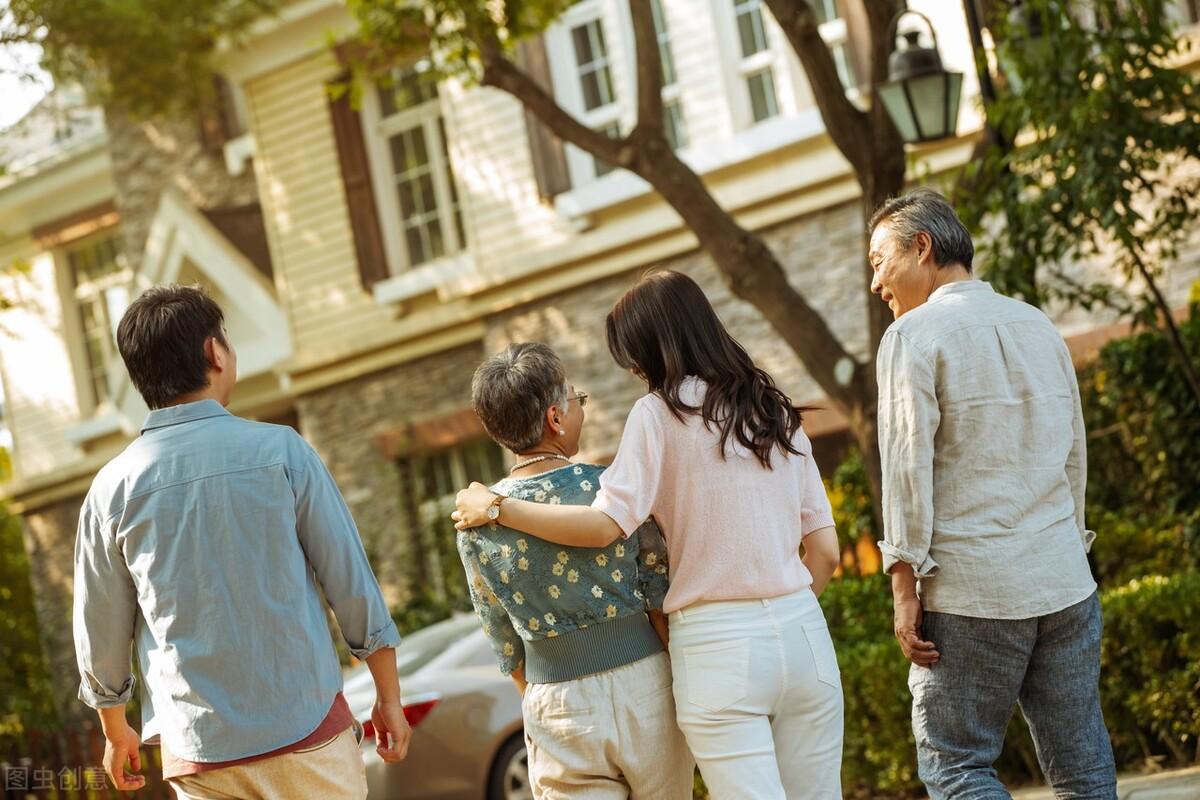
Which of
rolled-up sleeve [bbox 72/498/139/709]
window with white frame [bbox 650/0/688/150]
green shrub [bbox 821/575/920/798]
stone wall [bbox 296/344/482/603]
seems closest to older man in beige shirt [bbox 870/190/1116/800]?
rolled-up sleeve [bbox 72/498/139/709]

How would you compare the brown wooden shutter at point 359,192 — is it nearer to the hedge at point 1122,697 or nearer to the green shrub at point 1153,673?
the hedge at point 1122,697

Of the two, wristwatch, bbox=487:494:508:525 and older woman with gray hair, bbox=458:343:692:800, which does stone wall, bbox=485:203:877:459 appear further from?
wristwatch, bbox=487:494:508:525

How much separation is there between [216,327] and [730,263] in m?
5.89

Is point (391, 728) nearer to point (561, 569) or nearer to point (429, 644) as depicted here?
point (561, 569)

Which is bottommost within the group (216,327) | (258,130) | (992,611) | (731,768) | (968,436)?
(731,768)

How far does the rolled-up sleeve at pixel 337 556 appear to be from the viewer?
3.71 meters

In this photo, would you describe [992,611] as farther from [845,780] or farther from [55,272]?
[55,272]

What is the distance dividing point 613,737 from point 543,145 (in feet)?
39.8

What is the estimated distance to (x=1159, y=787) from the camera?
20.6 ft

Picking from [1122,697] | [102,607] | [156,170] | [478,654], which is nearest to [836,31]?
[478,654]

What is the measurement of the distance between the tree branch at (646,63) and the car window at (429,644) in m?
3.34

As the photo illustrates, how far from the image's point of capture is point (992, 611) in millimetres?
3820

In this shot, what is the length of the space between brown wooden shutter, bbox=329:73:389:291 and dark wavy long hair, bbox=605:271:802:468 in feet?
44.2

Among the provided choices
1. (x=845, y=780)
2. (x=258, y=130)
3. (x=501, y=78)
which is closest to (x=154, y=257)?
(x=258, y=130)
